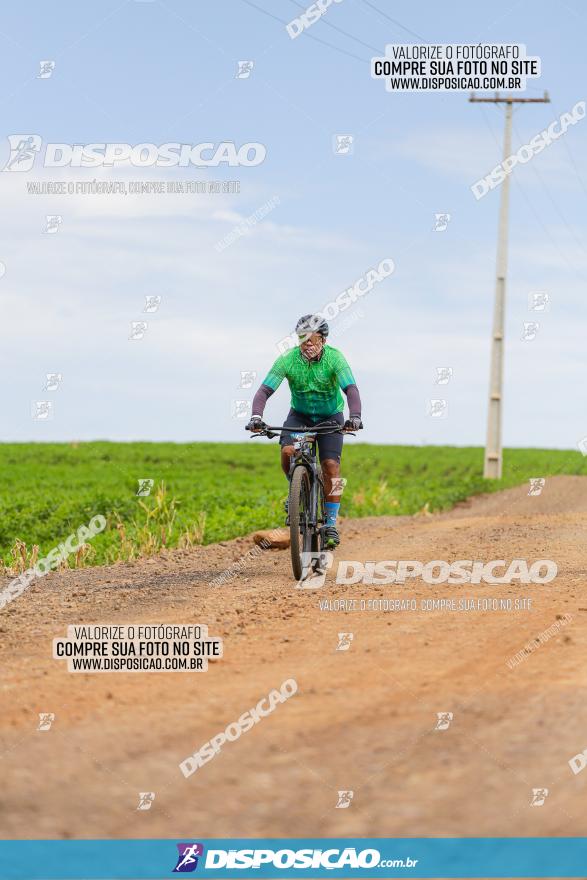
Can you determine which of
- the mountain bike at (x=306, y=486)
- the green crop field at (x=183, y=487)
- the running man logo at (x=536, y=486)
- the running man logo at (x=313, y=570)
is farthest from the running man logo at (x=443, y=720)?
the running man logo at (x=536, y=486)

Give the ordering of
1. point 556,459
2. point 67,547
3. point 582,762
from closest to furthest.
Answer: point 582,762 → point 67,547 → point 556,459

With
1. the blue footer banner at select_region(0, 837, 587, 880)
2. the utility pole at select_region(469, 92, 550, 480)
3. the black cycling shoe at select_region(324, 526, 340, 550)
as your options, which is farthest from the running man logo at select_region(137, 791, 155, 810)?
the utility pole at select_region(469, 92, 550, 480)

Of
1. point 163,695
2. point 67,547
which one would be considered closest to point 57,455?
point 67,547

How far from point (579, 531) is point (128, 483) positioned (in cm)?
1567

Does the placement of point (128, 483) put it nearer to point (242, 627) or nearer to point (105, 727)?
point (242, 627)

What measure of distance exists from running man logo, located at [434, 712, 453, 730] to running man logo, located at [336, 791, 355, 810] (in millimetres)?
817

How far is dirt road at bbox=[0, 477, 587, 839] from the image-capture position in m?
4.89

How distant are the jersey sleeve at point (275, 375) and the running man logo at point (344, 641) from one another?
379cm

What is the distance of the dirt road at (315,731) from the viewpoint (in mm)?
4887

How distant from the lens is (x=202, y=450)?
45344 millimetres

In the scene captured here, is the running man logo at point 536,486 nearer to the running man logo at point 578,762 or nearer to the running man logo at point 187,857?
the running man logo at point 578,762

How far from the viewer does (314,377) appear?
36.1 feet

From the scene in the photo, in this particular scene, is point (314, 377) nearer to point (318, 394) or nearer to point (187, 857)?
point (318, 394)

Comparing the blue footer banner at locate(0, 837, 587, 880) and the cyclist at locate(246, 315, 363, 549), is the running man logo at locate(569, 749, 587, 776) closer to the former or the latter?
the blue footer banner at locate(0, 837, 587, 880)
